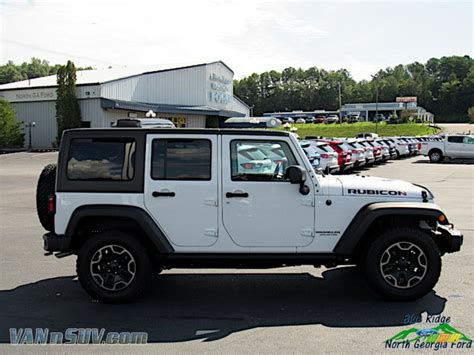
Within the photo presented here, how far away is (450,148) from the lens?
31.7 m

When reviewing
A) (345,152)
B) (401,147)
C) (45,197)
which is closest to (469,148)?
(401,147)

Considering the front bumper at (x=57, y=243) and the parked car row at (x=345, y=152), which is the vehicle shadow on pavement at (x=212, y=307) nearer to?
the front bumper at (x=57, y=243)

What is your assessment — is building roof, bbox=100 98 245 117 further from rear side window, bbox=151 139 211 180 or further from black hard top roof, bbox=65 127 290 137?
rear side window, bbox=151 139 211 180

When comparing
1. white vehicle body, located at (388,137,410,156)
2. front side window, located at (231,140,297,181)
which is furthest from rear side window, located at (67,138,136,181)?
white vehicle body, located at (388,137,410,156)

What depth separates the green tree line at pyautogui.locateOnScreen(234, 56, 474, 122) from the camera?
14612 cm

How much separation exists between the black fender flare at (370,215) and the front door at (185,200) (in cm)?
142

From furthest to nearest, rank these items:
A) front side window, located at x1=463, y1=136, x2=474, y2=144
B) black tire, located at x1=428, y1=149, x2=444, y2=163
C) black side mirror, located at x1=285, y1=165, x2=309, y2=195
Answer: black tire, located at x1=428, y1=149, x2=444, y2=163 → front side window, located at x1=463, y1=136, x2=474, y2=144 → black side mirror, located at x1=285, y1=165, x2=309, y2=195

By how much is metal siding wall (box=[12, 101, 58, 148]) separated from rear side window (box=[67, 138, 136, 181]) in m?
41.3

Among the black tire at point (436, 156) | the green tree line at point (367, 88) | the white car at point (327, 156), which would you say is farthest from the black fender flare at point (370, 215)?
the green tree line at point (367, 88)

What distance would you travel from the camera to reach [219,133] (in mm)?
5879

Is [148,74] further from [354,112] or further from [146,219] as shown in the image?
[354,112]

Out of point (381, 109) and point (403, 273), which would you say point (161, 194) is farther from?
point (381, 109)

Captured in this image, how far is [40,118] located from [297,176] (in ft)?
145

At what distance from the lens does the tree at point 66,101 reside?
1679 inches
